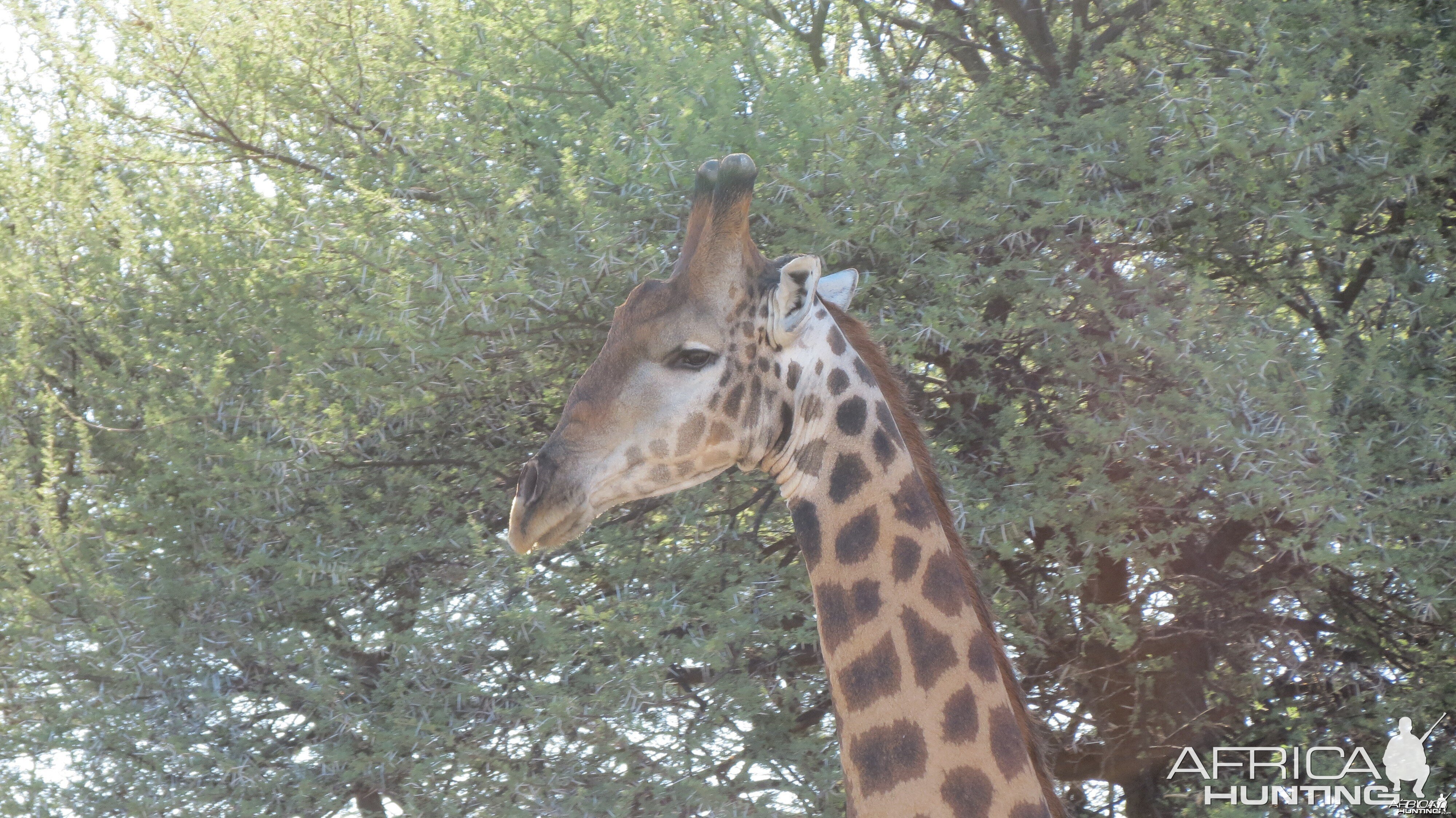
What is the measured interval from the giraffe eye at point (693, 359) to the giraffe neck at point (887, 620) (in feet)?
0.66

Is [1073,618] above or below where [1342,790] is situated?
above

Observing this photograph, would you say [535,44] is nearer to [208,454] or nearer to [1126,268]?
[208,454]

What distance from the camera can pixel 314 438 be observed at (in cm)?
536

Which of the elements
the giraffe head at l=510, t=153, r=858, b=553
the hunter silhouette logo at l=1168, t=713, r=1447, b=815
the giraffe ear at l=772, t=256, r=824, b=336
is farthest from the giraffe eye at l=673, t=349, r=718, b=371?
the hunter silhouette logo at l=1168, t=713, r=1447, b=815

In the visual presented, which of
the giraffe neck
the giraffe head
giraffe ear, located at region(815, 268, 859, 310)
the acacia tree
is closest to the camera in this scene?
the giraffe neck

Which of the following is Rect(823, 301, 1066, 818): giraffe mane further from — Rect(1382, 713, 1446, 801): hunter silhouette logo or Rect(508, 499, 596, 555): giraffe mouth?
Rect(1382, 713, 1446, 801): hunter silhouette logo

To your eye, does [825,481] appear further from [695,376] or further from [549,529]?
[549,529]

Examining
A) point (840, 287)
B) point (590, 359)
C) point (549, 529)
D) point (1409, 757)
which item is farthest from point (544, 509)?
point (1409, 757)

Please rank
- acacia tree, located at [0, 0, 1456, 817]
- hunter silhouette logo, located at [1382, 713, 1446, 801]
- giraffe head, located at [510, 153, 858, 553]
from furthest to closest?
1. hunter silhouette logo, located at [1382, 713, 1446, 801]
2. acacia tree, located at [0, 0, 1456, 817]
3. giraffe head, located at [510, 153, 858, 553]

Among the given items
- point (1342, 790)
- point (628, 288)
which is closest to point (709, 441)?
point (628, 288)

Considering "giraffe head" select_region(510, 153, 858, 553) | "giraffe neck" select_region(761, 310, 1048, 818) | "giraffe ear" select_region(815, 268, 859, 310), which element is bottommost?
"giraffe neck" select_region(761, 310, 1048, 818)

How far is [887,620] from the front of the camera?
2.79 m

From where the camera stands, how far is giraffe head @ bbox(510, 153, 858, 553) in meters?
2.81

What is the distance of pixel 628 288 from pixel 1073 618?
2.72 metres
